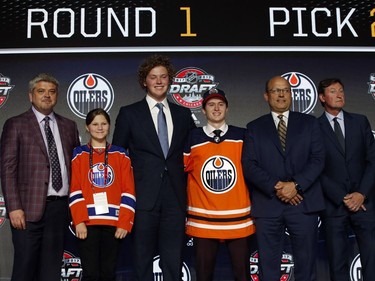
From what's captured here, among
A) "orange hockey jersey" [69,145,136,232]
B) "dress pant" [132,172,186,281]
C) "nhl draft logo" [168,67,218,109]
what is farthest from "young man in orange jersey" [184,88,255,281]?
"nhl draft logo" [168,67,218,109]

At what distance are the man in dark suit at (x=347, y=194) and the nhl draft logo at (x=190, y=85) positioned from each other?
1094 millimetres

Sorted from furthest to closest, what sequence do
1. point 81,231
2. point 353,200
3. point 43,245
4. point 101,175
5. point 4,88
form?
point 4,88
point 353,200
point 43,245
point 101,175
point 81,231

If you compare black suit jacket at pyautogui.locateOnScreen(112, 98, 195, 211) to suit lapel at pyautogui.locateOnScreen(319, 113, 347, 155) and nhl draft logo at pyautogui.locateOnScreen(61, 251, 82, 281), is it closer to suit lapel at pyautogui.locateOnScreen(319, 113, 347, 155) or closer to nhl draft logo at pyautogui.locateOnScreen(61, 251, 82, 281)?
suit lapel at pyautogui.locateOnScreen(319, 113, 347, 155)

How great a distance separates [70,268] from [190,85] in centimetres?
176

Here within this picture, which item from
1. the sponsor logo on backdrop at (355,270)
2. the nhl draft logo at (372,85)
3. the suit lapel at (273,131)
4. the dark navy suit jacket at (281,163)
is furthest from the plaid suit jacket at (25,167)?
the nhl draft logo at (372,85)

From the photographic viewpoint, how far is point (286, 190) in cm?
259

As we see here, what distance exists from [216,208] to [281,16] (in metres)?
1.95

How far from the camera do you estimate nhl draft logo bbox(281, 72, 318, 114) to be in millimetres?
3717

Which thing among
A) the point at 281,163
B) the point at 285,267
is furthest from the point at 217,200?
the point at 285,267

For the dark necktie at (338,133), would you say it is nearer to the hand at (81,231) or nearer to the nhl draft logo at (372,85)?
the nhl draft logo at (372,85)

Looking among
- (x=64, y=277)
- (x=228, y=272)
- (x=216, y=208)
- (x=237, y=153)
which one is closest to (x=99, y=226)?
(x=216, y=208)

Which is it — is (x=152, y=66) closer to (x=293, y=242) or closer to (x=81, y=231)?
(x=81, y=231)

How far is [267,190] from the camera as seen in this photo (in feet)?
8.55

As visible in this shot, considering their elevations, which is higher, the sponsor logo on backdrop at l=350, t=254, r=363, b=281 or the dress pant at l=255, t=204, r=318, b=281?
the dress pant at l=255, t=204, r=318, b=281
